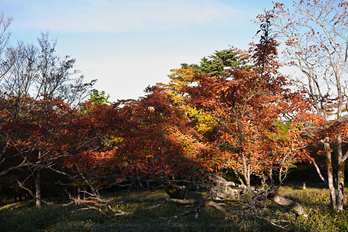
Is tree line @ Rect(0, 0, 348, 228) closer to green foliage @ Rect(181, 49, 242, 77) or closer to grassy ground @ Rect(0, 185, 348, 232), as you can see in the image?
grassy ground @ Rect(0, 185, 348, 232)

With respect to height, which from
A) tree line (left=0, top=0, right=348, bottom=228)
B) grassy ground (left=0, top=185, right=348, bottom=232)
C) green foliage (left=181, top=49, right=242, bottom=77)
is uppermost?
green foliage (left=181, top=49, right=242, bottom=77)

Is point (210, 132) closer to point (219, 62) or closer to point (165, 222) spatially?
point (165, 222)

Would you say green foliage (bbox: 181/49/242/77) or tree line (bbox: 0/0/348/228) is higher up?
green foliage (bbox: 181/49/242/77)

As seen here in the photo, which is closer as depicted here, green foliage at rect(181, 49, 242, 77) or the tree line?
the tree line

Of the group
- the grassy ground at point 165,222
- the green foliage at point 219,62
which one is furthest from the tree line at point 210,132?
the green foliage at point 219,62

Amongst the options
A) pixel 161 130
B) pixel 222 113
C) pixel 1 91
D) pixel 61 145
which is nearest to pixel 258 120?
pixel 222 113

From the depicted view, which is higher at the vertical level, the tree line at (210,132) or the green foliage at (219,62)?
the green foliage at (219,62)

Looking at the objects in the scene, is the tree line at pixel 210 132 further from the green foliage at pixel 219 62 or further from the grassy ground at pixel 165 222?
the green foliage at pixel 219 62

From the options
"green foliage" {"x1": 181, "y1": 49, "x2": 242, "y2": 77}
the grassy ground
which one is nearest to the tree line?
the grassy ground

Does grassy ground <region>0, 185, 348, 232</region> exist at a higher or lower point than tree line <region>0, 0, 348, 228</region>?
lower

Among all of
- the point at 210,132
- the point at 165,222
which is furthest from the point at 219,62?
the point at 165,222

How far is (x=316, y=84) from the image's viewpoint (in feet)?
38.0

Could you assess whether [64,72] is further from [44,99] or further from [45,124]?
[45,124]

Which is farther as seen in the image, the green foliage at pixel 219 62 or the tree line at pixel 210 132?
the green foliage at pixel 219 62
